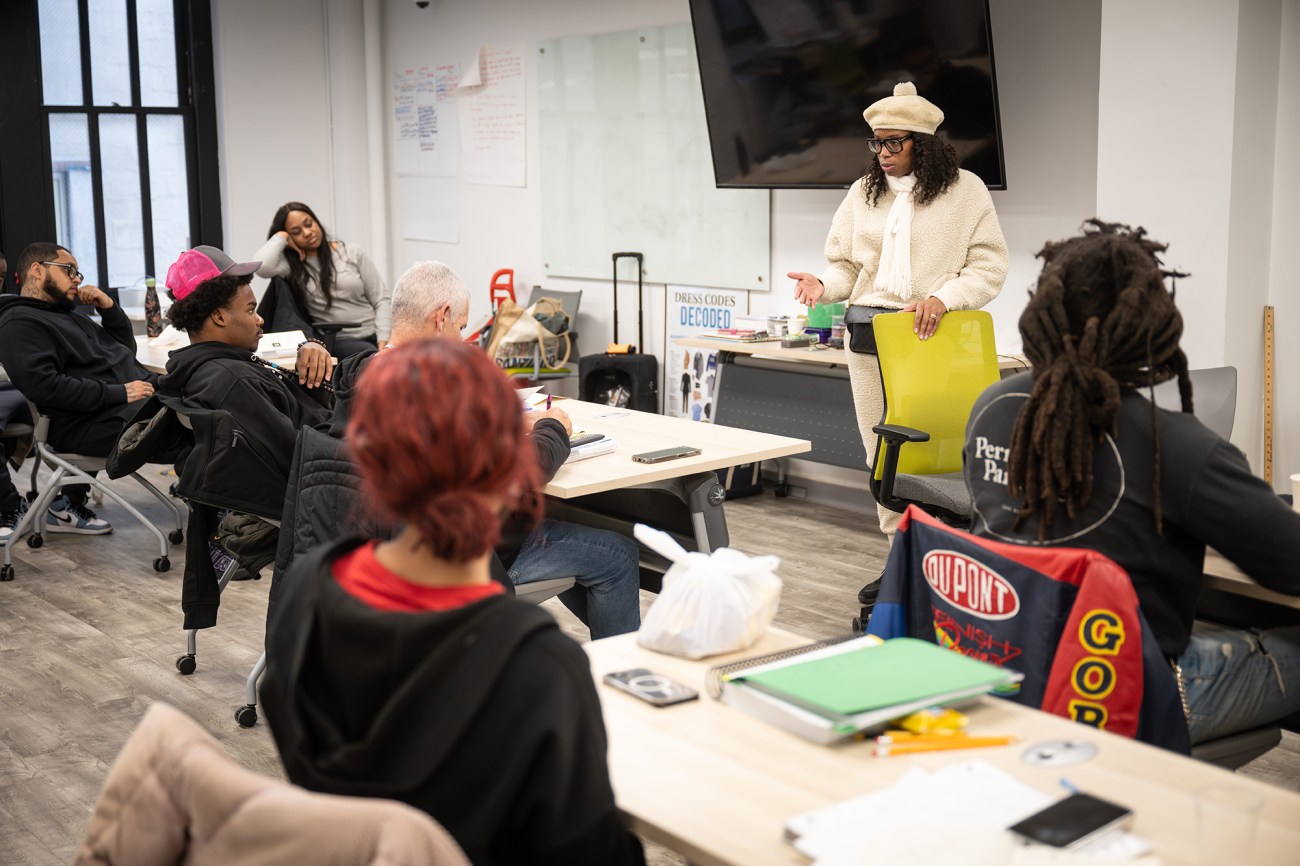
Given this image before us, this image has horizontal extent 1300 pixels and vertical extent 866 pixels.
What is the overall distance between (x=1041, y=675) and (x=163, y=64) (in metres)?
7.98

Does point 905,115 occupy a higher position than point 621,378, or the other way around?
point 905,115

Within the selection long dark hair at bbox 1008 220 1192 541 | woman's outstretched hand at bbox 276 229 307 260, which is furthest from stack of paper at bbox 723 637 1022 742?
Answer: woman's outstretched hand at bbox 276 229 307 260

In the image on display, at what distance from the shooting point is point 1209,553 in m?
2.23

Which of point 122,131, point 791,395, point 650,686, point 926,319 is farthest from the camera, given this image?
point 122,131

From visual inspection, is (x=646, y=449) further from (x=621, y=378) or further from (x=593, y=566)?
(x=621, y=378)

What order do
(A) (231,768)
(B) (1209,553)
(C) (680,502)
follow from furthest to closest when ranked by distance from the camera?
(C) (680,502), (B) (1209,553), (A) (231,768)

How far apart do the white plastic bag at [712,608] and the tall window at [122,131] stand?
23.9 ft

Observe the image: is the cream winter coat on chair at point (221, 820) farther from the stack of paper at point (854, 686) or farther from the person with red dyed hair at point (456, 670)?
the stack of paper at point (854, 686)

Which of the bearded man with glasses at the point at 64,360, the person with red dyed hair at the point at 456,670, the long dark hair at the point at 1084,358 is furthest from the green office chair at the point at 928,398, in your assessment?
the bearded man with glasses at the point at 64,360

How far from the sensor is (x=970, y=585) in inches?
73.8

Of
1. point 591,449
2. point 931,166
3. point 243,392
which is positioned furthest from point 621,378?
point 591,449

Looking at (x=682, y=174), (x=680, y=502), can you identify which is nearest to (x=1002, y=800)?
(x=680, y=502)

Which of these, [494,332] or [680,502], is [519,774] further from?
[494,332]

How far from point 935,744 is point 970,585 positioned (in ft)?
1.34
